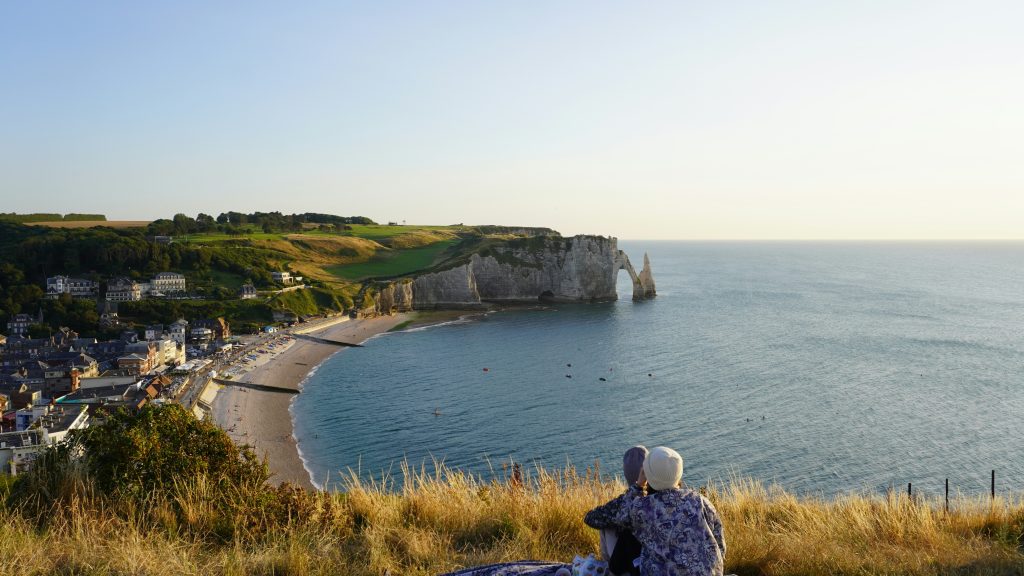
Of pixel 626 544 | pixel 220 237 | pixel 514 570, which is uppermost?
pixel 220 237

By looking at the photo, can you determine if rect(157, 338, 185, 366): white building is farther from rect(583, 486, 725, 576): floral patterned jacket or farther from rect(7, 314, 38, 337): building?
rect(583, 486, 725, 576): floral patterned jacket

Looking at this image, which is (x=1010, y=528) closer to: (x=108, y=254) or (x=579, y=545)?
(x=579, y=545)

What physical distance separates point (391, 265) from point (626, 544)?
106622 mm

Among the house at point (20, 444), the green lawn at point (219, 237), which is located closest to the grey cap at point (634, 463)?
the house at point (20, 444)

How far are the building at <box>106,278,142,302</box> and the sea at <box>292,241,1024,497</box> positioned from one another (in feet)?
108

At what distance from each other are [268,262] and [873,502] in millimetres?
94486

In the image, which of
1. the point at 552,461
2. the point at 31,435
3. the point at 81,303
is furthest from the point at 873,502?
the point at 81,303

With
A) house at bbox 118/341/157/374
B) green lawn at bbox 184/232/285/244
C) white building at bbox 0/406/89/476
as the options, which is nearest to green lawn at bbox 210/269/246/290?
green lawn at bbox 184/232/285/244

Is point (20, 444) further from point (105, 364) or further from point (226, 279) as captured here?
point (226, 279)

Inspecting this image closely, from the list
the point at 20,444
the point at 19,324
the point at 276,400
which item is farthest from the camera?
the point at 19,324

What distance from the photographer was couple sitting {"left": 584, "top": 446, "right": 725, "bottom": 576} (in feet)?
14.5

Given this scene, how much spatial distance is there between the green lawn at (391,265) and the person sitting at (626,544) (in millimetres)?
98442

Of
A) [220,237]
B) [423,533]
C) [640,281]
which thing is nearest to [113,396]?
[423,533]

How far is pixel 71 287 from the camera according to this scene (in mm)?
77875
